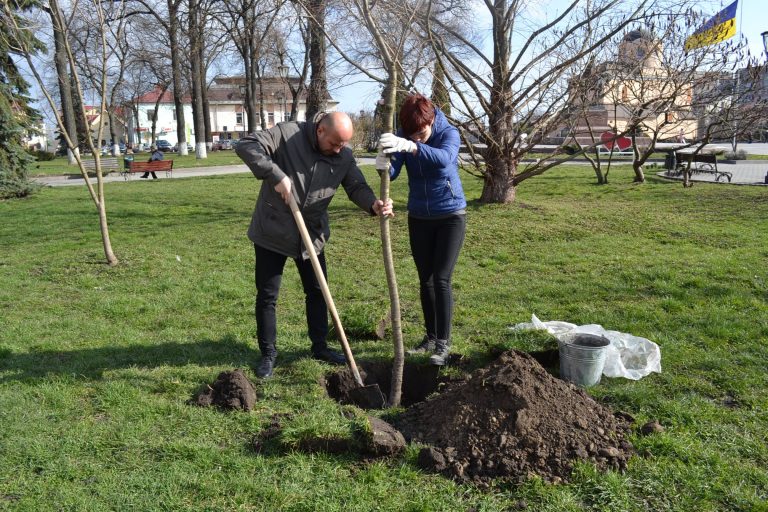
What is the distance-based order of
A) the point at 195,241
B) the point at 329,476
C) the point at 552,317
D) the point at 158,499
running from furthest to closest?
1. the point at 195,241
2. the point at 552,317
3. the point at 329,476
4. the point at 158,499

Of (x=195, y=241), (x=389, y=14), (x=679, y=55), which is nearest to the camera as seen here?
(x=389, y=14)

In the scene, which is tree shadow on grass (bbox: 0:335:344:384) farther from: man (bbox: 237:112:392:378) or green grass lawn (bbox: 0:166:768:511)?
man (bbox: 237:112:392:378)

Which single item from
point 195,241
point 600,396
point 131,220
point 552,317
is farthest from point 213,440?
point 131,220

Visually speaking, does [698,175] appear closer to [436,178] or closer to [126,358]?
[436,178]

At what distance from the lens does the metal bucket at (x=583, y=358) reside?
3.52 meters

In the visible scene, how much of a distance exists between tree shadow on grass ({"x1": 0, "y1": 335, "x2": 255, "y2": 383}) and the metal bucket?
2.18 meters

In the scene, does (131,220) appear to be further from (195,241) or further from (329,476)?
(329,476)

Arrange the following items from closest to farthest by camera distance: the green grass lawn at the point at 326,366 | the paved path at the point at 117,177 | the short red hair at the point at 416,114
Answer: the green grass lawn at the point at 326,366 → the short red hair at the point at 416,114 → the paved path at the point at 117,177

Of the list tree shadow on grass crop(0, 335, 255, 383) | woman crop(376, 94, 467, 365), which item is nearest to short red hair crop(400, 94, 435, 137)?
woman crop(376, 94, 467, 365)

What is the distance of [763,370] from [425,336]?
2250 millimetres

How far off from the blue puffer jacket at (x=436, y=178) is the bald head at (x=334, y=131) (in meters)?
0.39

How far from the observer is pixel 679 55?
10578mm

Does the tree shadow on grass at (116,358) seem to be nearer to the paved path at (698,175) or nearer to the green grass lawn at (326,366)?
the green grass lawn at (326,366)

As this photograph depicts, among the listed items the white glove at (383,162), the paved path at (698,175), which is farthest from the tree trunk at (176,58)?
the white glove at (383,162)
